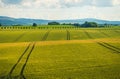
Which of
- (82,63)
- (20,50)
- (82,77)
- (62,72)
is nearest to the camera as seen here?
(82,77)

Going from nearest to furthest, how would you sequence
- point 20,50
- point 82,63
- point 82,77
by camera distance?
point 82,77 → point 82,63 → point 20,50

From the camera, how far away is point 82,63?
1732 inches

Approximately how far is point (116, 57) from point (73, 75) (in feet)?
48.0

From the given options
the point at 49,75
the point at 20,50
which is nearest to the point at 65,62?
the point at 49,75

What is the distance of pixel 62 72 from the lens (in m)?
37.9

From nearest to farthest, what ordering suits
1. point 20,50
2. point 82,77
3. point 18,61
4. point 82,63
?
1. point 82,77
2. point 82,63
3. point 18,61
4. point 20,50

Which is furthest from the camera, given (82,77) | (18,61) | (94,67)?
(18,61)

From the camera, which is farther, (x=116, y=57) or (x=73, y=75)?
(x=116, y=57)

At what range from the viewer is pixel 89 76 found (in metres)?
35.2

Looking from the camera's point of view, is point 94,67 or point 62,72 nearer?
point 62,72

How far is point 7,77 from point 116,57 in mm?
20633

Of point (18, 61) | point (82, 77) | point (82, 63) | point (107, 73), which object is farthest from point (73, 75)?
point (18, 61)

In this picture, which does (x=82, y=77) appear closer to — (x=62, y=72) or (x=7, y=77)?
(x=62, y=72)

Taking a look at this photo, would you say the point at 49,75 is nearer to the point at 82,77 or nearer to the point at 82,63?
the point at 82,77
